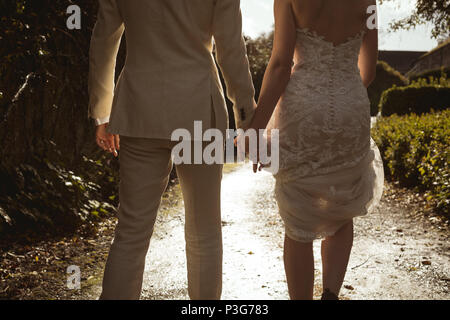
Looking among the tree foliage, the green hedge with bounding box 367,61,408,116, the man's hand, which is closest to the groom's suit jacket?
the man's hand

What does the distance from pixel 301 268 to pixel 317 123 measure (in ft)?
2.70

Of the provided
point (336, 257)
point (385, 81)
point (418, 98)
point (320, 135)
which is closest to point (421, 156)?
point (336, 257)

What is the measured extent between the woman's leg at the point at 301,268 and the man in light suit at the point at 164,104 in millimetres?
436

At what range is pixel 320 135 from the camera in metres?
2.61

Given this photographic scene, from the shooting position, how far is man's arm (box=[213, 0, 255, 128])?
2.27 metres

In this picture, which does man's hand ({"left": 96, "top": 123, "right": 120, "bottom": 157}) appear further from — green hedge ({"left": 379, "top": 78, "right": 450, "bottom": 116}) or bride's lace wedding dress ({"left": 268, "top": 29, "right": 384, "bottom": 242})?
green hedge ({"left": 379, "top": 78, "right": 450, "bottom": 116})

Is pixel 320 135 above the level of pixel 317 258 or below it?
above

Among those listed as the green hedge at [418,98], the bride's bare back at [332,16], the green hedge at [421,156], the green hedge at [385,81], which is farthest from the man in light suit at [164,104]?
the green hedge at [385,81]

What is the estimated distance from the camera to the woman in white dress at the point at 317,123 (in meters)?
2.54

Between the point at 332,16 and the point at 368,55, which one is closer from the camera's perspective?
the point at 332,16

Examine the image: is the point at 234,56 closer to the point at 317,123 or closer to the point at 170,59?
the point at 170,59

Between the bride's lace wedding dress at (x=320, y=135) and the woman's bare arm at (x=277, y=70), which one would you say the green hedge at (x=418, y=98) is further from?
the woman's bare arm at (x=277, y=70)

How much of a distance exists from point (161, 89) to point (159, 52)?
6.9 inches
